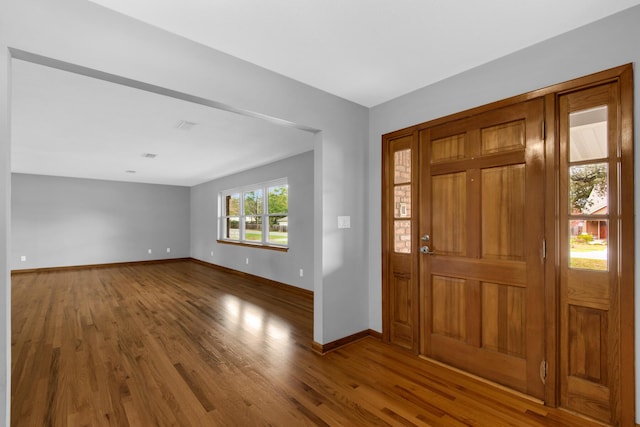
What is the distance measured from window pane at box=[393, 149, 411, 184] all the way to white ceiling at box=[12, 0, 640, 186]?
0.60 metres

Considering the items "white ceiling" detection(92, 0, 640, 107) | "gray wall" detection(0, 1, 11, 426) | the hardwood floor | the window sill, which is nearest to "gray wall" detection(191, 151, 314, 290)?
the window sill

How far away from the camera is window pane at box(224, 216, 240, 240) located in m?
7.69

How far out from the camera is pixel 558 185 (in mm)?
2051

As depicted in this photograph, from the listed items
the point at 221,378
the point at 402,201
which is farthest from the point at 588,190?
the point at 221,378

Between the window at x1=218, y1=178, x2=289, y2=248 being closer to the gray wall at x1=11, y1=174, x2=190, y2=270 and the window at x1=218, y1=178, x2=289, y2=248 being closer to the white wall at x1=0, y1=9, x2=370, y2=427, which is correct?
the gray wall at x1=11, y1=174, x2=190, y2=270

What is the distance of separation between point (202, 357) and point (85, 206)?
7.54 metres

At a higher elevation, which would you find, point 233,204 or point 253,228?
point 233,204

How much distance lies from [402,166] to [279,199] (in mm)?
3589

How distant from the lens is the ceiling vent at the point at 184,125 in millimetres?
3645

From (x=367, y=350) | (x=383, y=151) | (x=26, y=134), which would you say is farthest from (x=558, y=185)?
(x=26, y=134)

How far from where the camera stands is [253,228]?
6996 millimetres

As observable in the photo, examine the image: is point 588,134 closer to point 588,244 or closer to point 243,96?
point 588,244

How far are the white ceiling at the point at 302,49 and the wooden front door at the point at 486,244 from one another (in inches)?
21.4

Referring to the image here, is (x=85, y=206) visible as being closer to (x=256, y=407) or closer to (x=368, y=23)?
(x=256, y=407)
